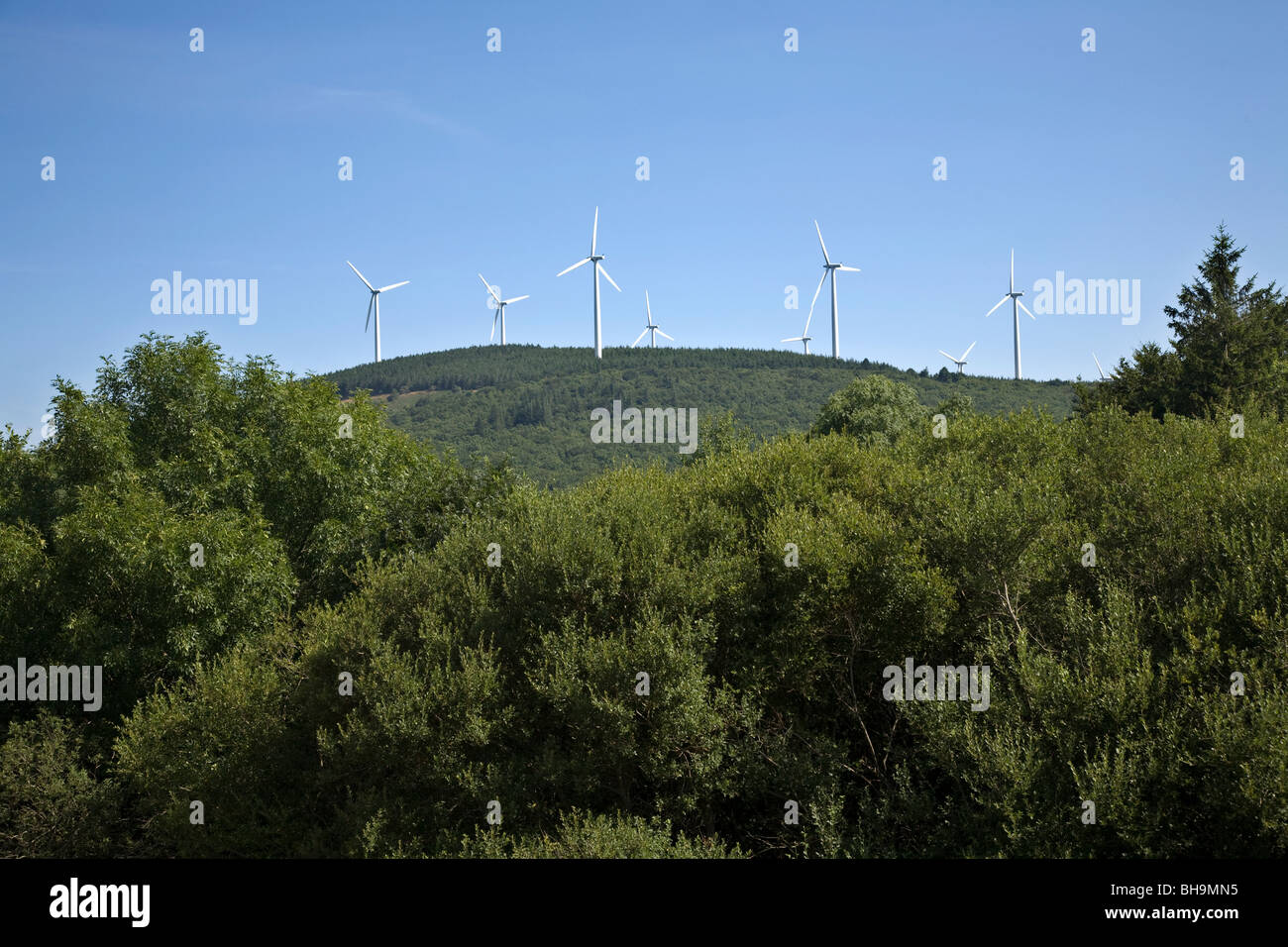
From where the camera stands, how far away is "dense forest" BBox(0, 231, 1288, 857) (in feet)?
61.8

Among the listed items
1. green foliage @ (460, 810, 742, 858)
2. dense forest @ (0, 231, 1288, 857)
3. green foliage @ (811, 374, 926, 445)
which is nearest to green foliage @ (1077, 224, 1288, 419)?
green foliage @ (811, 374, 926, 445)

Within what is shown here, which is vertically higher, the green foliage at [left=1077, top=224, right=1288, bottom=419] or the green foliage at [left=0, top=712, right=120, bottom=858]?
the green foliage at [left=1077, top=224, right=1288, bottom=419]

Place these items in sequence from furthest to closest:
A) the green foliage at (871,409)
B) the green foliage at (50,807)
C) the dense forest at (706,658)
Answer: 1. the green foliage at (871,409)
2. the green foliage at (50,807)
3. the dense forest at (706,658)

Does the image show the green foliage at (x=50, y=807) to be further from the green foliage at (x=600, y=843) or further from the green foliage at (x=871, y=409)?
the green foliage at (x=871, y=409)

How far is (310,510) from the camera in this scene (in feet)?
129

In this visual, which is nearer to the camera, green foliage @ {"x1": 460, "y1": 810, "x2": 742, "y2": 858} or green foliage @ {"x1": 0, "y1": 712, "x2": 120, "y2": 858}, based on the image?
green foliage @ {"x1": 460, "y1": 810, "x2": 742, "y2": 858}

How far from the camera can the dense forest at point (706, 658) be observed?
18844 mm

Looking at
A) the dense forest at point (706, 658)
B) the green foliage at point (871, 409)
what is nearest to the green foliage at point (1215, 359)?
the green foliage at point (871, 409)

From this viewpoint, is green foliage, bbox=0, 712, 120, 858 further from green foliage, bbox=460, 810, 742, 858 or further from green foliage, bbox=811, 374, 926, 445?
green foliage, bbox=811, 374, 926, 445

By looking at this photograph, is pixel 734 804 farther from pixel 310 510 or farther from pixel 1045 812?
pixel 310 510

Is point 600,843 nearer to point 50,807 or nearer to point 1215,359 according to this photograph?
point 50,807

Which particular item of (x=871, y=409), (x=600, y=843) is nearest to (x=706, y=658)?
(x=600, y=843)

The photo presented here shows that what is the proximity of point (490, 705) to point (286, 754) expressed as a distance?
7.71m

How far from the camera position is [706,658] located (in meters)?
24.6
